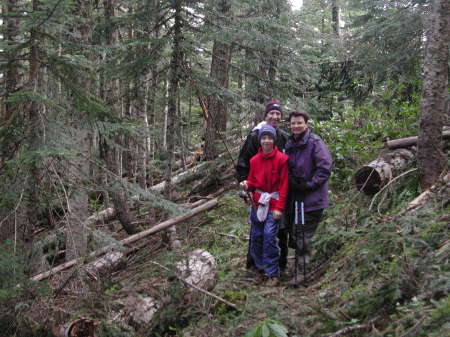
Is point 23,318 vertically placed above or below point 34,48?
below

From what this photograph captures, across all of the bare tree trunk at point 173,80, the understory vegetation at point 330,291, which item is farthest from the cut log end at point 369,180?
the bare tree trunk at point 173,80

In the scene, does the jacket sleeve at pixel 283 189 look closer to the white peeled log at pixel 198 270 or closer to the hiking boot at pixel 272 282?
the hiking boot at pixel 272 282

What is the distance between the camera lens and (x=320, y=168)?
6.07 metres

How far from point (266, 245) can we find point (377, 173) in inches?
103

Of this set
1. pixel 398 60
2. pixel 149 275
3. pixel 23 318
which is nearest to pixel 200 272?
pixel 149 275

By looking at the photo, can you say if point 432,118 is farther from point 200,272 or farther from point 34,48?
point 34,48

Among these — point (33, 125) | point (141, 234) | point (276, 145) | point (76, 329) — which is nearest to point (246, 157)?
point (276, 145)

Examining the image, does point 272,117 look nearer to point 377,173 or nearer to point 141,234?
point 377,173

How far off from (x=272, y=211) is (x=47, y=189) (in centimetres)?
325

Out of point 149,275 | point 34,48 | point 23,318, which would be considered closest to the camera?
point 23,318

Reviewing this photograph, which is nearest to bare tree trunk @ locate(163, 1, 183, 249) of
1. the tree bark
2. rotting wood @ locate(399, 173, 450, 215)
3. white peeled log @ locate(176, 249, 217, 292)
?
white peeled log @ locate(176, 249, 217, 292)

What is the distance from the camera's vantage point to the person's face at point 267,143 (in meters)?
6.30

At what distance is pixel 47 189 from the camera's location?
253 inches

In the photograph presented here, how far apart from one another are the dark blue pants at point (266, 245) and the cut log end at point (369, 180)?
2.17 m
